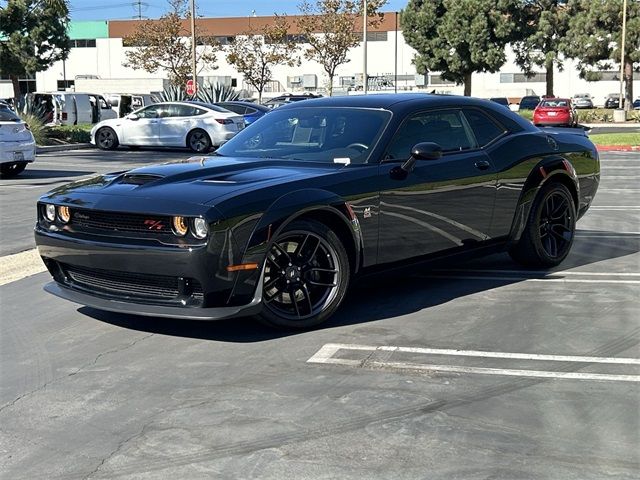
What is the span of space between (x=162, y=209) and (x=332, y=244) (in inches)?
46.8

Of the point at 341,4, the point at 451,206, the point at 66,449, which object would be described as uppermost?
the point at 341,4

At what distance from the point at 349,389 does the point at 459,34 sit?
56.0 m

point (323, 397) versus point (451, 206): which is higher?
point (451, 206)

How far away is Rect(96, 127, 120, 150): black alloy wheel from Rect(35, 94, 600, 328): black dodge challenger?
2015cm

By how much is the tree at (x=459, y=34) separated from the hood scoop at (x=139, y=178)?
5368cm

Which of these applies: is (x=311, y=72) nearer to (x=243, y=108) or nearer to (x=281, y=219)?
(x=243, y=108)

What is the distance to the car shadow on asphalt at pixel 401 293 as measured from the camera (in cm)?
592

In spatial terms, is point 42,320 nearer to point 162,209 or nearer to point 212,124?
point 162,209

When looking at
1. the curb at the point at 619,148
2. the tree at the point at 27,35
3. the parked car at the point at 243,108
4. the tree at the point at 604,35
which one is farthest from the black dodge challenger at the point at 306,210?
the tree at the point at 604,35

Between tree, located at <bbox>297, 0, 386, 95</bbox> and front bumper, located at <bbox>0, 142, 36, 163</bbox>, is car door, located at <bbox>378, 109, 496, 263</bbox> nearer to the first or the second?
front bumper, located at <bbox>0, 142, 36, 163</bbox>

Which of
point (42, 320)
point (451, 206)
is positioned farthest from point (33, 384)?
point (451, 206)

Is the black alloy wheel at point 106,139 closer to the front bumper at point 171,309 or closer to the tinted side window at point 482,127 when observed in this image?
the tinted side window at point 482,127

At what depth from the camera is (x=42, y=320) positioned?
6293 millimetres

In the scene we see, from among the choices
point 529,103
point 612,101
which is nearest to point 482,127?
point 529,103
